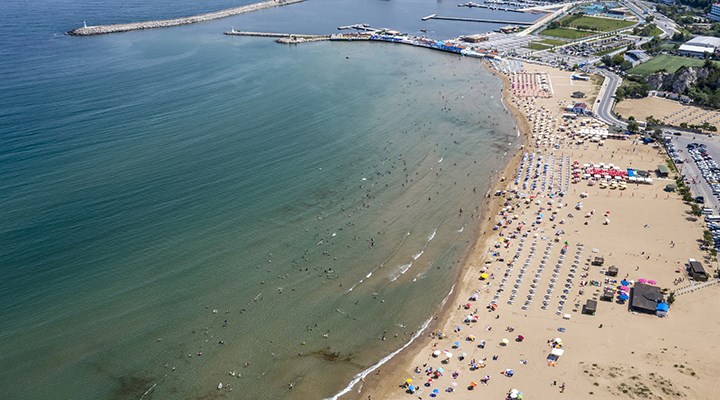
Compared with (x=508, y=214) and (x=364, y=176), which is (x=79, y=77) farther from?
(x=508, y=214)

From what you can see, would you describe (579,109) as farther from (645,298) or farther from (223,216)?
(223,216)

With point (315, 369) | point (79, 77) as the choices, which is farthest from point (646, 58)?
point (79, 77)

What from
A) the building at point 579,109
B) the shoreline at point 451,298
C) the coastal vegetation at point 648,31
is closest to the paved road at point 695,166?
the building at point 579,109

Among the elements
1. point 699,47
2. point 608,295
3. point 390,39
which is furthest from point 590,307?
point 390,39

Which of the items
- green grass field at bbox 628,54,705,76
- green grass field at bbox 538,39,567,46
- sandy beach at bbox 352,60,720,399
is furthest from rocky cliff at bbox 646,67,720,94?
green grass field at bbox 538,39,567,46

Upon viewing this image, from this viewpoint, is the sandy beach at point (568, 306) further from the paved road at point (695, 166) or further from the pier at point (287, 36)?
the pier at point (287, 36)

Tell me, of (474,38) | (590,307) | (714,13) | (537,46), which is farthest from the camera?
(714,13)
